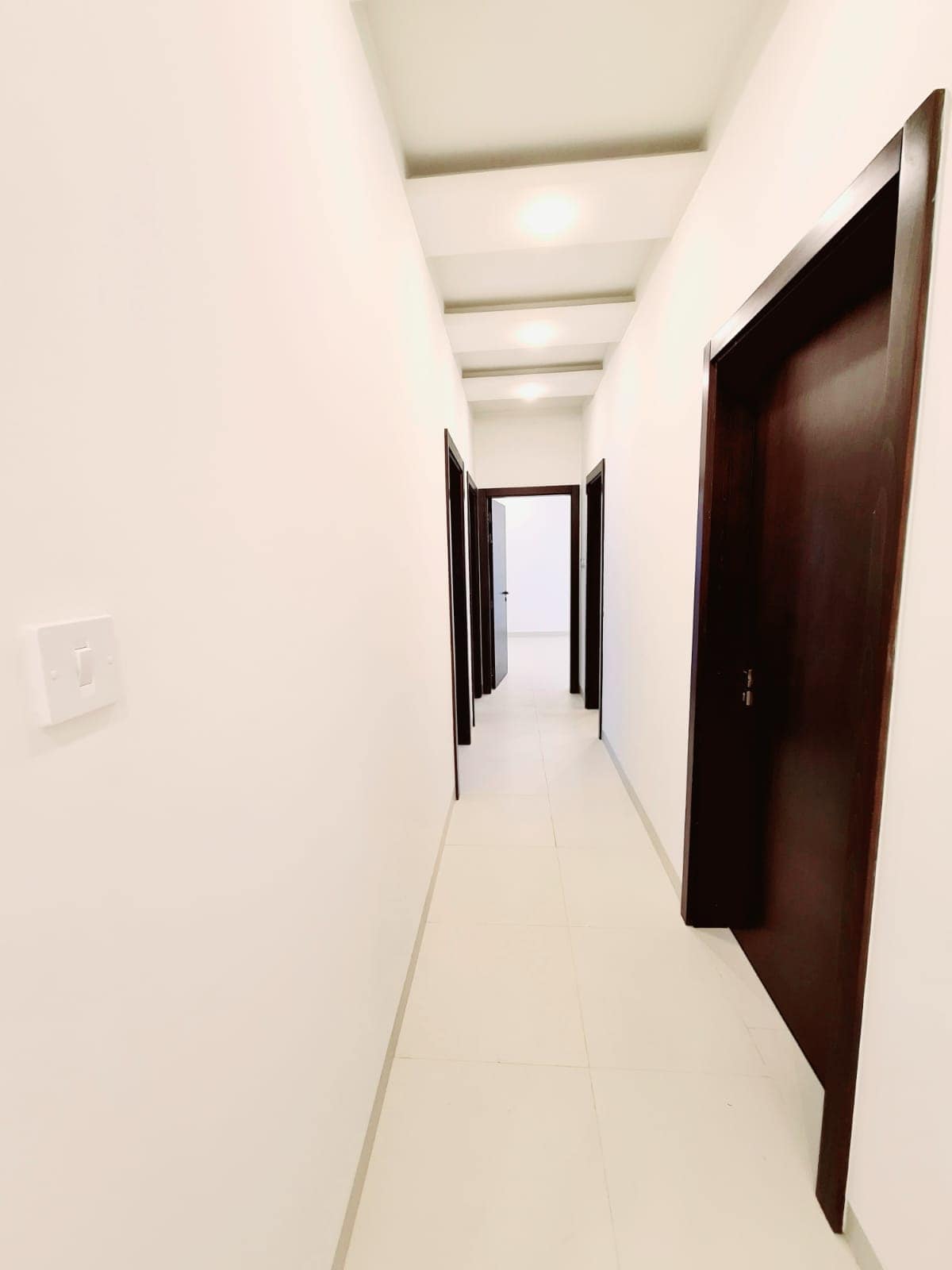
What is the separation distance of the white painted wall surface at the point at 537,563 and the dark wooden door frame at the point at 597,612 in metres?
4.22

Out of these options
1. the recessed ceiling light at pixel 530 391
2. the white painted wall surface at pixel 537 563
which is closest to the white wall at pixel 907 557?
the recessed ceiling light at pixel 530 391

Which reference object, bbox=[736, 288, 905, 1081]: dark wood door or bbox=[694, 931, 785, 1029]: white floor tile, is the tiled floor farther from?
bbox=[736, 288, 905, 1081]: dark wood door

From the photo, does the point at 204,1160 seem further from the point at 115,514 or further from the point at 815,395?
the point at 815,395

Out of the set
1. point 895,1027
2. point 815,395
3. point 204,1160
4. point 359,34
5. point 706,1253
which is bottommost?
point 706,1253

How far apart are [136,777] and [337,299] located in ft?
3.48

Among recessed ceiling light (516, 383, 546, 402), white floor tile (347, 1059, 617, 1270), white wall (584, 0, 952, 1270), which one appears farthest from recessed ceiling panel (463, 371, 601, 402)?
white floor tile (347, 1059, 617, 1270)

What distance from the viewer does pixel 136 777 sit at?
53 centimetres

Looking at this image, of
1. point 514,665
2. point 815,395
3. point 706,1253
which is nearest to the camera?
point 706,1253

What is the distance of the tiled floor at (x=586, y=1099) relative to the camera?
1064 mm

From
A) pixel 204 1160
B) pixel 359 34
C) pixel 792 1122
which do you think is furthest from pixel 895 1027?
pixel 359 34

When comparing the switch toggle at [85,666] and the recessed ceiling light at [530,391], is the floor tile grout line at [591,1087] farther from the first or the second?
the recessed ceiling light at [530,391]

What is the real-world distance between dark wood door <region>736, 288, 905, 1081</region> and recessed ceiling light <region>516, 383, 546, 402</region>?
2.52 m

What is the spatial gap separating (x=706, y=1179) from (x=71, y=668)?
1.67m

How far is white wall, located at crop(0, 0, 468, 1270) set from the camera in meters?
0.42
